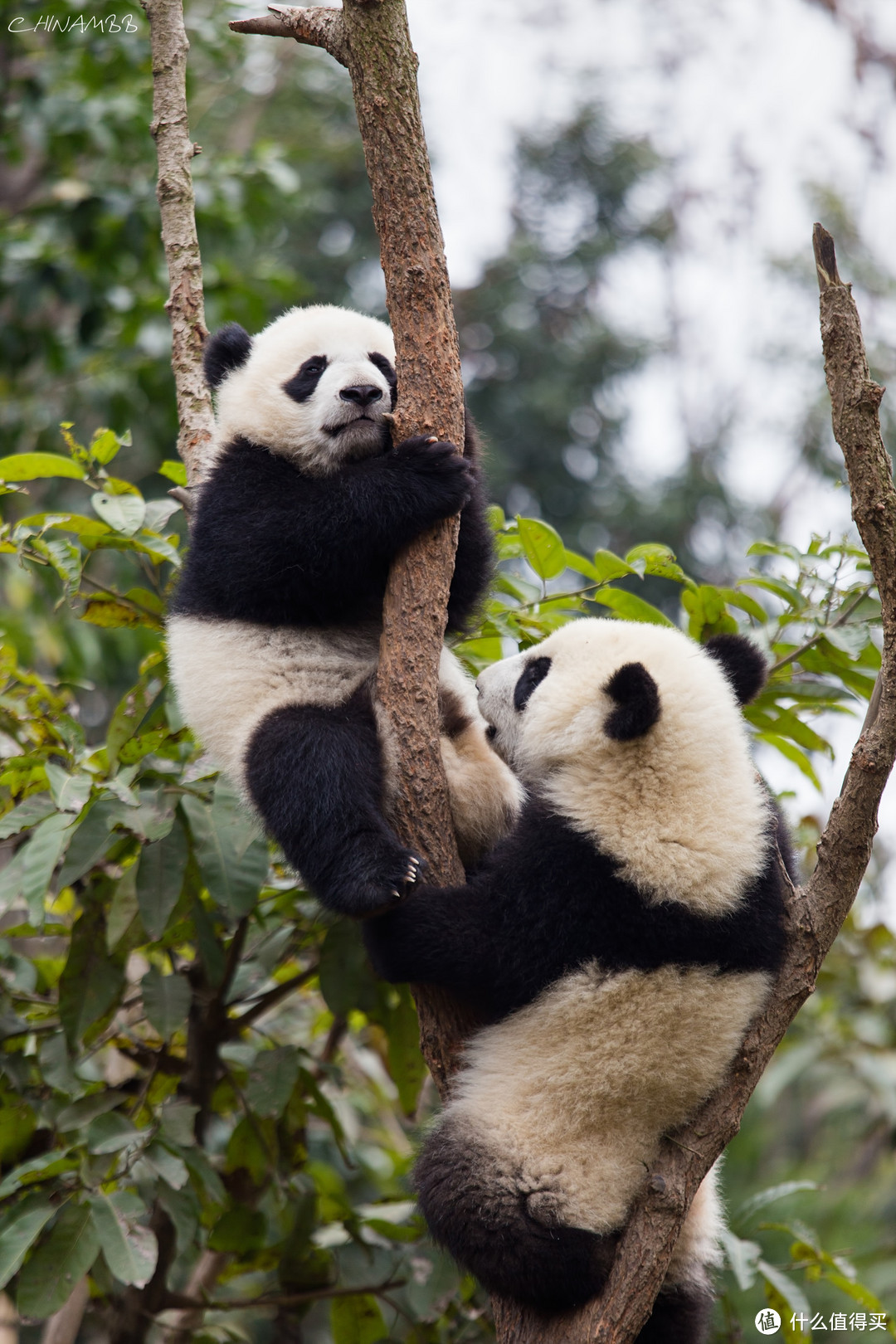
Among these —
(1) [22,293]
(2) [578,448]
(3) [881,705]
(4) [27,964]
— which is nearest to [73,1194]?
(4) [27,964]

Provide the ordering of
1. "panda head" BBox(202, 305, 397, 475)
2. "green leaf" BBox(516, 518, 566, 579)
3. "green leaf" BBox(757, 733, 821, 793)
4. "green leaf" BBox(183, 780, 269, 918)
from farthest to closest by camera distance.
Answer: "green leaf" BBox(757, 733, 821, 793) < "green leaf" BBox(516, 518, 566, 579) < "panda head" BBox(202, 305, 397, 475) < "green leaf" BBox(183, 780, 269, 918)

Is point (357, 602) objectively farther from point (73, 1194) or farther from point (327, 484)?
point (73, 1194)

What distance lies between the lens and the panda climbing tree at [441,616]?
8.50 ft

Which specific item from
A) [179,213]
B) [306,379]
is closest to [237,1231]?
[306,379]

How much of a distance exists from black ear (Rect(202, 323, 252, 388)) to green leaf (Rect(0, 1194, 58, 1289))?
261 cm

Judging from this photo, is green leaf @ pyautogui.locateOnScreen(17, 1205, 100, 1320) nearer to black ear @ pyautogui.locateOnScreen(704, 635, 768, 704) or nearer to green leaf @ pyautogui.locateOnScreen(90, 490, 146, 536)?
green leaf @ pyautogui.locateOnScreen(90, 490, 146, 536)

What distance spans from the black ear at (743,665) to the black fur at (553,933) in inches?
29.3

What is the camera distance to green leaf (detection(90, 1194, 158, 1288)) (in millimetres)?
2922

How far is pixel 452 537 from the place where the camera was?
320cm

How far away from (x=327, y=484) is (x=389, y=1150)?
3723 millimetres

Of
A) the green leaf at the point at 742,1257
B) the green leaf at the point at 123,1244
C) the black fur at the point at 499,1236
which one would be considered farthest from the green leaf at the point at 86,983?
the green leaf at the point at 742,1257

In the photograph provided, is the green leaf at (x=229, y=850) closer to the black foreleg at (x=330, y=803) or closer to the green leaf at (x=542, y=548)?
the black foreleg at (x=330, y=803)

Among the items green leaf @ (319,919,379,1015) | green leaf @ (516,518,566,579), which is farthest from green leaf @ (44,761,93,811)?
green leaf @ (516,518,566,579)

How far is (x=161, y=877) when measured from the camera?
3.24 meters
